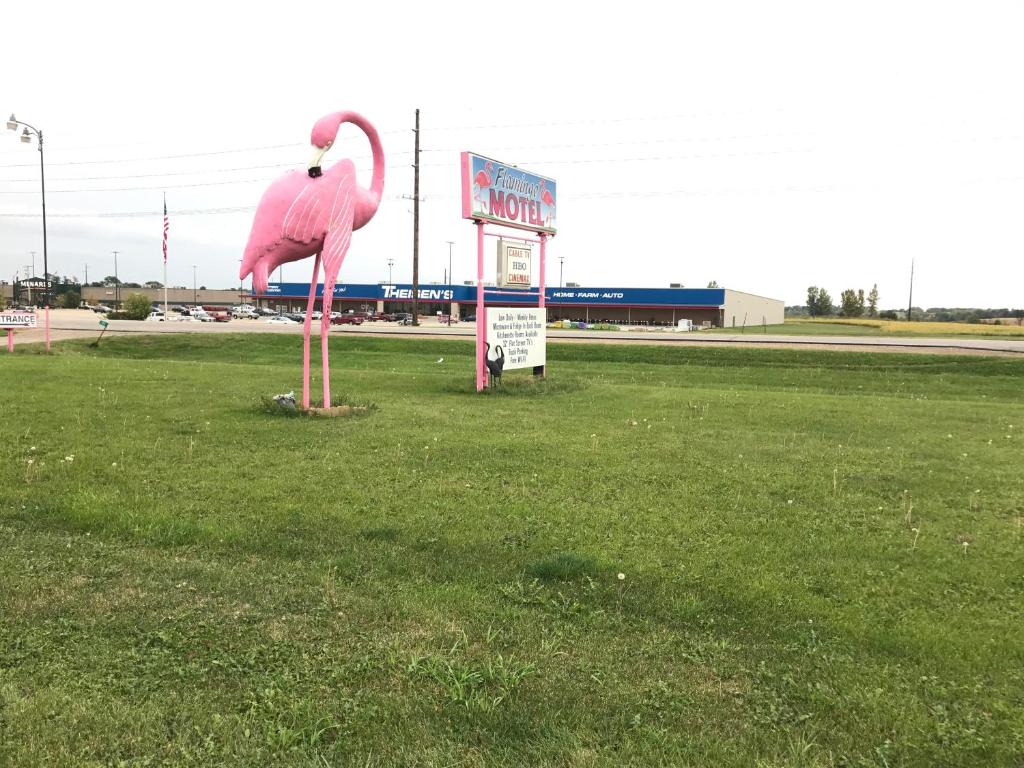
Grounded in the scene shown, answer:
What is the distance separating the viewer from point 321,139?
959 cm

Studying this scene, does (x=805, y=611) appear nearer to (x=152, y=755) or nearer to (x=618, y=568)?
(x=618, y=568)

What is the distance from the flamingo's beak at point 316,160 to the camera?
31.6 ft

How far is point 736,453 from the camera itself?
7.62 meters

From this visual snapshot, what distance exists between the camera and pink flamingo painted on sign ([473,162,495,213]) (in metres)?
13.2

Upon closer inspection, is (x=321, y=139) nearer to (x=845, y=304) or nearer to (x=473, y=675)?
(x=473, y=675)

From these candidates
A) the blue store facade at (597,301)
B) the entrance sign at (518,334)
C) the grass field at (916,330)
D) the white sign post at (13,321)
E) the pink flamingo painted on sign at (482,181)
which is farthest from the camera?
the blue store facade at (597,301)

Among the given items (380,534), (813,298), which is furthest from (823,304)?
(380,534)

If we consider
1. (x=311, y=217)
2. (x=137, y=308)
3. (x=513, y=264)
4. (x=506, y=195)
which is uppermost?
(x=506, y=195)

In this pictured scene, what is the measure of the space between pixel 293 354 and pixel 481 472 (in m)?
19.5

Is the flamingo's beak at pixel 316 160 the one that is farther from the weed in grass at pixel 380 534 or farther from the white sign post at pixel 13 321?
the white sign post at pixel 13 321

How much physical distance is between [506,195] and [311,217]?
Result: 5.34 metres

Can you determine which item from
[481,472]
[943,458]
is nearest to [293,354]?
[481,472]

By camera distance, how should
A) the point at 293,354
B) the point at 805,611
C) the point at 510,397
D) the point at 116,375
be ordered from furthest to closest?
1. the point at 293,354
2. the point at 116,375
3. the point at 510,397
4. the point at 805,611

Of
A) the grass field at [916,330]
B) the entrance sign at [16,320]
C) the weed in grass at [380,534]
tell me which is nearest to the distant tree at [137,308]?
the entrance sign at [16,320]
